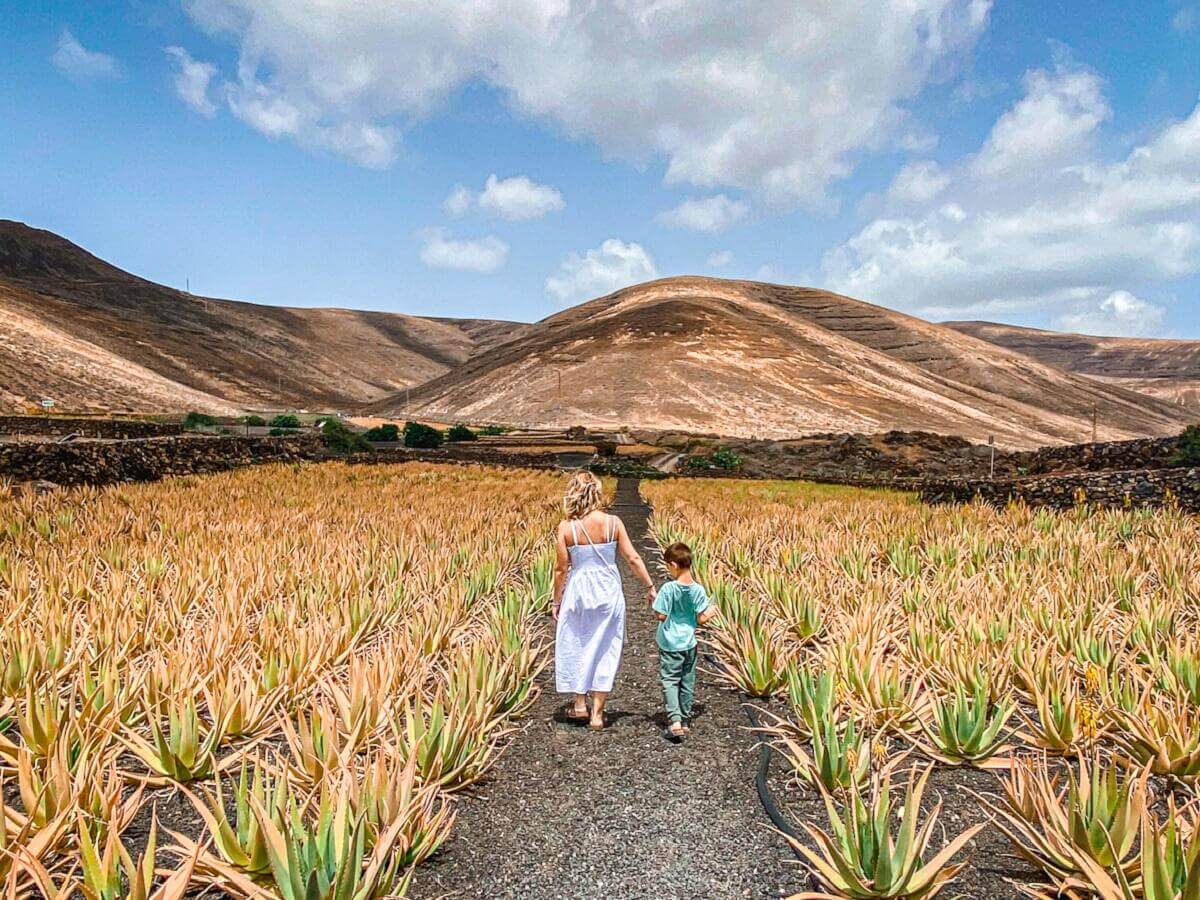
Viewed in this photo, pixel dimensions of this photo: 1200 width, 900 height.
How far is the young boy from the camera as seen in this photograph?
491 centimetres

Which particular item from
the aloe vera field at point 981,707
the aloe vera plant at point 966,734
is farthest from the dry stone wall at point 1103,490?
the aloe vera plant at point 966,734

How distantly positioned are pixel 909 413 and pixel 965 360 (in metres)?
65.6

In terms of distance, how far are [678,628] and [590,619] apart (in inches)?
23.9

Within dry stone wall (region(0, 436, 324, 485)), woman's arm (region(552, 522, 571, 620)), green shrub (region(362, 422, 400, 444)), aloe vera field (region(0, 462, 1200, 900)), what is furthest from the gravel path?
green shrub (region(362, 422, 400, 444))

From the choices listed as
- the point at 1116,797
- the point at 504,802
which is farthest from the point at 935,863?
the point at 504,802

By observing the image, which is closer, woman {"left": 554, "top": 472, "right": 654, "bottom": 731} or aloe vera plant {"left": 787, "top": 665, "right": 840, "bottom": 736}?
aloe vera plant {"left": 787, "top": 665, "right": 840, "bottom": 736}

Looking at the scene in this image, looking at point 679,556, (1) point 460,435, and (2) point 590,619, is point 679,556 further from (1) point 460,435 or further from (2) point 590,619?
(1) point 460,435

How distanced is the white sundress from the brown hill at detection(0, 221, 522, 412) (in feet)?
268

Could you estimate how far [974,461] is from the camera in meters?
45.3

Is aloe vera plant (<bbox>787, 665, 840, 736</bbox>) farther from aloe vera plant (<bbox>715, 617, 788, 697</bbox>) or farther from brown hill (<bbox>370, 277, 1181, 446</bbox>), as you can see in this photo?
brown hill (<bbox>370, 277, 1181, 446</bbox>)

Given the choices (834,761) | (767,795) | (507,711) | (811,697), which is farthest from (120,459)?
(834,761)

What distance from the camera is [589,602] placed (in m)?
4.97

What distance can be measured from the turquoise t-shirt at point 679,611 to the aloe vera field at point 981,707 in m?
0.78

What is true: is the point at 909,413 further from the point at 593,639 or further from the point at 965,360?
the point at 593,639
